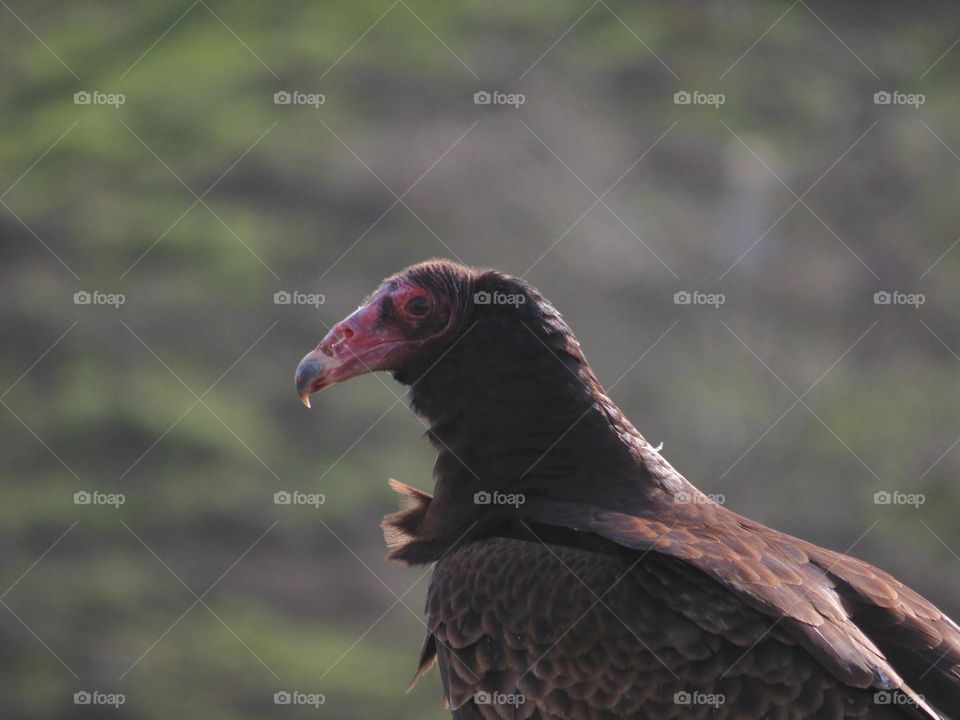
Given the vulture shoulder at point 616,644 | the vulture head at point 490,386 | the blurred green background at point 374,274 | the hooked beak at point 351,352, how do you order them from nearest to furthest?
1. the vulture shoulder at point 616,644
2. the vulture head at point 490,386
3. the hooked beak at point 351,352
4. the blurred green background at point 374,274

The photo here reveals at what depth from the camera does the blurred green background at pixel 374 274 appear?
44.5 feet

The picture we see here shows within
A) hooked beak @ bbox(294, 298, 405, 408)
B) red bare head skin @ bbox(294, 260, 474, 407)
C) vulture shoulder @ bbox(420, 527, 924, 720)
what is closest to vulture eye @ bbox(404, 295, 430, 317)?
red bare head skin @ bbox(294, 260, 474, 407)

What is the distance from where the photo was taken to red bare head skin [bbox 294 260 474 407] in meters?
5.11

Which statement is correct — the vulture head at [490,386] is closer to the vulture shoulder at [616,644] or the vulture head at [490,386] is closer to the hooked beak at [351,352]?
the hooked beak at [351,352]

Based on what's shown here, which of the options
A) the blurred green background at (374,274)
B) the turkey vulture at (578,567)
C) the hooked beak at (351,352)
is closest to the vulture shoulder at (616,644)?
the turkey vulture at (578,567)

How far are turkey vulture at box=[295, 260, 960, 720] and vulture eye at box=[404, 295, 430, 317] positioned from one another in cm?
1

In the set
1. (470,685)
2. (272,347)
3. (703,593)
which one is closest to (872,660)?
(703,593)

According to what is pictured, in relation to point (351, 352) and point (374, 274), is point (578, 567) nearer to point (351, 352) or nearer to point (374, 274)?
point (351, 352)

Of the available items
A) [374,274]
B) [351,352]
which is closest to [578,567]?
[351,352]

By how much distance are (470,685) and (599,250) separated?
1133 centimetres

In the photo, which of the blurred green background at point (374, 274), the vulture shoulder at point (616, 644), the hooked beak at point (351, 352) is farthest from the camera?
the blurred green background at point (374, 274)

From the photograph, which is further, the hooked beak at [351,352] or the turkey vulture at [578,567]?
the hooked beak at [351,352]

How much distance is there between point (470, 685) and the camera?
4.62m

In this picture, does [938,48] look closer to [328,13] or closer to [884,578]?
[328,13]
